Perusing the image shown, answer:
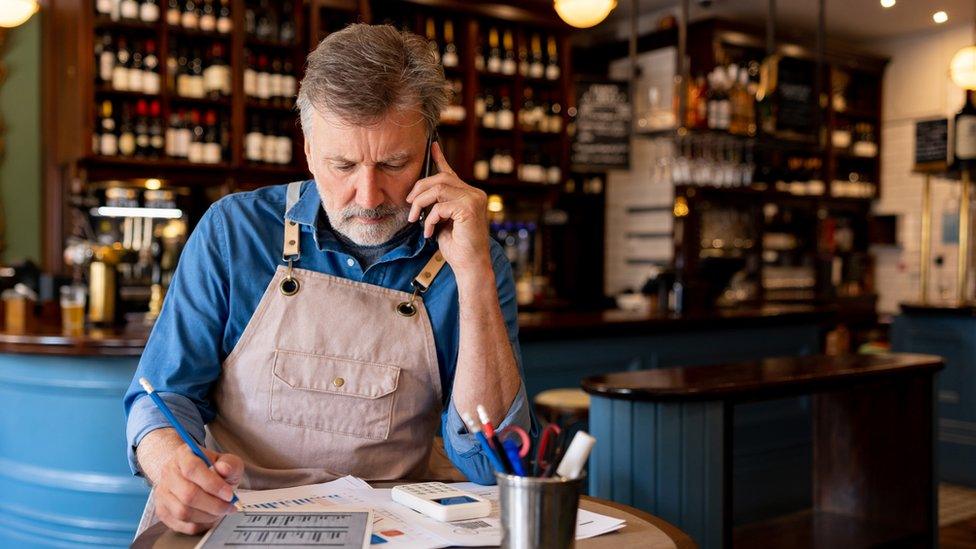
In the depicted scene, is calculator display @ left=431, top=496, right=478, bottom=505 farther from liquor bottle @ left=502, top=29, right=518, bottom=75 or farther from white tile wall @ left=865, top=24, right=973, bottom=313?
white tile wall @ left=865, top=24, right=973, bottom=313

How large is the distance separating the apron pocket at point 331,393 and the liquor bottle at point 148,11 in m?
4.70

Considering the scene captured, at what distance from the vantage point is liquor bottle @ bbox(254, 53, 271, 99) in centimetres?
598

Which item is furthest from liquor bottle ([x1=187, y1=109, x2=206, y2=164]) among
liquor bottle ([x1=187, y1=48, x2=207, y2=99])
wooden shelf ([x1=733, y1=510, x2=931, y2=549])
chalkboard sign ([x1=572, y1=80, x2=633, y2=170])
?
wooden shelf ([x1=733, y1=510, x2=931, y2=549])

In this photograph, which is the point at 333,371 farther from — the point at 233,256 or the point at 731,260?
the point at 731,260

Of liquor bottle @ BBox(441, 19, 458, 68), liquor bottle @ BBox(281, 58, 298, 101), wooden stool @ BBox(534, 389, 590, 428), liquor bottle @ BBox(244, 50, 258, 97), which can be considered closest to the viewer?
wooden stool @ BBox(534, 389, 590, 428)

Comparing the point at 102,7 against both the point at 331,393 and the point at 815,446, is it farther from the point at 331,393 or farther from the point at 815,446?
the point at 331,393

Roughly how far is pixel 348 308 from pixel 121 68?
464 cm

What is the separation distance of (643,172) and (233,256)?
7044 mm

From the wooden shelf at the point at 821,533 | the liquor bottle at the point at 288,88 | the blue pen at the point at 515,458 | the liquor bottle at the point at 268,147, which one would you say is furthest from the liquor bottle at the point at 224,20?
the blue pen at the point at 515,458

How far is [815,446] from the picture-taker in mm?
3598

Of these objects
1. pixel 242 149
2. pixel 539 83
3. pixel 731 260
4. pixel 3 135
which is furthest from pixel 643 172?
pixel 3 135

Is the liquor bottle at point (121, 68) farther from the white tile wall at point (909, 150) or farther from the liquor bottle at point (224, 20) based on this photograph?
the white tile wall at point (909, 150)

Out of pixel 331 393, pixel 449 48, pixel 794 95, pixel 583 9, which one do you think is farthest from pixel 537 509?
pixel 794 95

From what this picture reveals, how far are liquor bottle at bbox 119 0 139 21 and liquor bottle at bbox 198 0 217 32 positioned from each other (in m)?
0.39
